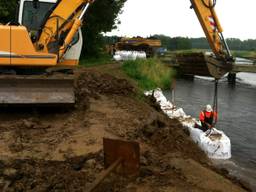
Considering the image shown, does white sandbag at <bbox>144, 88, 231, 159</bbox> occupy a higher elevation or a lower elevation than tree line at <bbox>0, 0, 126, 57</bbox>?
lower

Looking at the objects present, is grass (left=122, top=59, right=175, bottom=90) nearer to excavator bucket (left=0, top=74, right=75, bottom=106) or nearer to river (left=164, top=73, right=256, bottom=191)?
river (left=164, top=73, right=256, bottom=191)

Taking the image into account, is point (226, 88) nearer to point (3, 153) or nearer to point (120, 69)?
point (120, 69)

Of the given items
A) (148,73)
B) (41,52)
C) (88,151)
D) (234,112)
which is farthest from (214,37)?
(148,73)

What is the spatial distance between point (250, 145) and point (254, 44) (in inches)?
3910

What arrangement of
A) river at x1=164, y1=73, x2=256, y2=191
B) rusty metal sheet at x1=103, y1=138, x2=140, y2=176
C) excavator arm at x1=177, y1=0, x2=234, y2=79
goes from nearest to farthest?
rusty metal sheet at x1=103, y1=138, x2=140, y2=176 < river at x1=164, y1=73, x2=256, y2=191 < excavator arm at x1=177, y1=0, x2=234, y2=79

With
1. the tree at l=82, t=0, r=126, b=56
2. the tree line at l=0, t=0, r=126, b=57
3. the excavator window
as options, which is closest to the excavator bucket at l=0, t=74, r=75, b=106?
the excavator window

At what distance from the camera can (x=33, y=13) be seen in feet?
37.4

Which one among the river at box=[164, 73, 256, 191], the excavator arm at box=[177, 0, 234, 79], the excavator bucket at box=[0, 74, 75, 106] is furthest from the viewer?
the excavator arm at box=[177, 0, 234, 79]

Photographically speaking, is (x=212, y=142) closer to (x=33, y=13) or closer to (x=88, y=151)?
(x=88, y=151)

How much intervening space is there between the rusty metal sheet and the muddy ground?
0.23m

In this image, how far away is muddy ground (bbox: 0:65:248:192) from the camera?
20.3ft

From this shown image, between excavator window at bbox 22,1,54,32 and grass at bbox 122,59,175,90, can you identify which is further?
grass at bbox 122,59,175,90

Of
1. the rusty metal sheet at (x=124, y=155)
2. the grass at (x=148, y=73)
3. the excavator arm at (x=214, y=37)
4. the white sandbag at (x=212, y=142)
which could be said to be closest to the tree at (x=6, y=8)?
the grass at (x=148, y=73)

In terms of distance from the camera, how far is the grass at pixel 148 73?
79.0 feet
